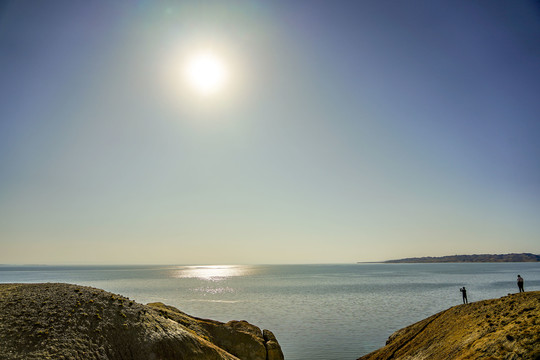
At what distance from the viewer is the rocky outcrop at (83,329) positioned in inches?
753

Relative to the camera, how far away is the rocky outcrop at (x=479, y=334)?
16.5m

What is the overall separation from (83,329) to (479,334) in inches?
997

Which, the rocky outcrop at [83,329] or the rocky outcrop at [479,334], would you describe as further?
the rocky outcrop at [83,329]

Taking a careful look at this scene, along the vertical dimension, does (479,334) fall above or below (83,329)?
below

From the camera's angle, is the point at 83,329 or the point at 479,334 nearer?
the point at 479,334

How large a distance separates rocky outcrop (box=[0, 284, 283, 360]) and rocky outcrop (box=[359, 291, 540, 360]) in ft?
50.3

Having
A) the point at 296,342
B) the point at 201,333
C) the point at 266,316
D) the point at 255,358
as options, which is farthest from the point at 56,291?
the point at 266,316

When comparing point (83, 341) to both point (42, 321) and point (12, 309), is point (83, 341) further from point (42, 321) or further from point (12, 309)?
point (12, 309)

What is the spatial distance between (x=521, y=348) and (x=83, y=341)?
2460 cm

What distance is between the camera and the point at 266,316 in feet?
201

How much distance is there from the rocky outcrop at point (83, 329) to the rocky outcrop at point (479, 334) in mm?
15318

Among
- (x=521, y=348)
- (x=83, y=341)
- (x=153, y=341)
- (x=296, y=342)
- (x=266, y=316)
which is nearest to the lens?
(x=521, y=348)

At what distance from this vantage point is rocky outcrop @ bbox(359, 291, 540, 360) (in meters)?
16.5

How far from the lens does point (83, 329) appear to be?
21.1 meters
